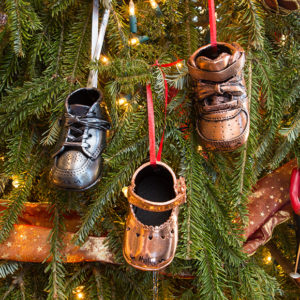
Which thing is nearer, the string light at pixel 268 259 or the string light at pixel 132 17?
the string light at pixel 132 17

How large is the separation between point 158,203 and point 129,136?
20 cm

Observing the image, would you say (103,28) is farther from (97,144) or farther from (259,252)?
(259,252)

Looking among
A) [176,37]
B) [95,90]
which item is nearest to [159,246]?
[95,90]

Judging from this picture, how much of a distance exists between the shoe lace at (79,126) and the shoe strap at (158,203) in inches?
7.3

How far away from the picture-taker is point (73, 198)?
0.84 m

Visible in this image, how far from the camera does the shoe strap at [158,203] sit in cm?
62

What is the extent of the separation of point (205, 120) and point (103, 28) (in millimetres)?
411

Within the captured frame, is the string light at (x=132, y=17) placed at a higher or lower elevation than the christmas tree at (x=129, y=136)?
higher

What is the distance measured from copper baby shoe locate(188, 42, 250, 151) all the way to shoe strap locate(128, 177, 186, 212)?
136 millimetres

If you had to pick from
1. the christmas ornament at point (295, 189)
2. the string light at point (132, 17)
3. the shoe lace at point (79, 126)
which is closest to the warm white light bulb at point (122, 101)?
the shoe lace at point (79, 126)

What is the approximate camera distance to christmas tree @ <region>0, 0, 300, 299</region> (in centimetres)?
72

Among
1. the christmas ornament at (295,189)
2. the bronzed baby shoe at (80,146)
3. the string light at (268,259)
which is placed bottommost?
the string light at (268,259)

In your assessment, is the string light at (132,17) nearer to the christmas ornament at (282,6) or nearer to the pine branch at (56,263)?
the christmas ornament at (282,6)

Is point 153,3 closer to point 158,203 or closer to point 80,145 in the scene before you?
point 80,145
